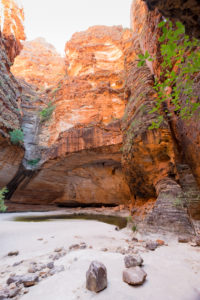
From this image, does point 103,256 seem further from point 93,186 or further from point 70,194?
point 70,194

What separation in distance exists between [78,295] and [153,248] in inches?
91.7

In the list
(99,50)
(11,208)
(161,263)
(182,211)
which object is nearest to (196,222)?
(182,211)

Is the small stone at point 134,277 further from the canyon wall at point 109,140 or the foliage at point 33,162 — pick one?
the foliage at point 33,162

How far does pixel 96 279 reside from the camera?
165cm

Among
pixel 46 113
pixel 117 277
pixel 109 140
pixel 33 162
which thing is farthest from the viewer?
pixel 46 113

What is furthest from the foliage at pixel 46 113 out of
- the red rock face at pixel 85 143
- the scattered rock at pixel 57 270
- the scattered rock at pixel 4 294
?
the scattered rock at pixel 4 294

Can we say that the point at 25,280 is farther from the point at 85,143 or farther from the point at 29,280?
the point at 85,143

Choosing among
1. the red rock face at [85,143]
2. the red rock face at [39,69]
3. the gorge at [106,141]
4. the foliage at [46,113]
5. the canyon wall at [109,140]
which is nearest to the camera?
the gorge at [106,141]

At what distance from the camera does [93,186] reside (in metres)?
16.0

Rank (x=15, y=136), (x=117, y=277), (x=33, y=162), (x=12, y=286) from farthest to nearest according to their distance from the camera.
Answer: (x=33, y=162)
(x=15, y=136)
(x=117, y=277)
(x=12, y=286)

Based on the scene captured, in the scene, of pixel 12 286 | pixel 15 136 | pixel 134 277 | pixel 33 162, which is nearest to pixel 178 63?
pixel 134 277

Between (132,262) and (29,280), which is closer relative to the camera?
(29,280)

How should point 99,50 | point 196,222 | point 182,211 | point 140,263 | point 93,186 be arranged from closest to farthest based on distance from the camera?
point 140,263
point 182,211
point 196,222
point 93,186
point 99,50

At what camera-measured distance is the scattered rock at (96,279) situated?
1.61 m
